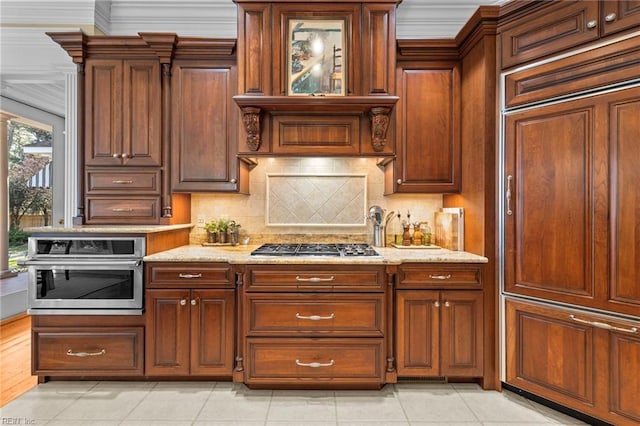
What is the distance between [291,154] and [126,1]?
2241 millimetres

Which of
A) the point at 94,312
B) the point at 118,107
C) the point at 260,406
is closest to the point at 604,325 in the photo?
the point at 260,406

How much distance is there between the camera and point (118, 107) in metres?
2.53

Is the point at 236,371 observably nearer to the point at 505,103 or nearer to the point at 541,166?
the point at 541,166

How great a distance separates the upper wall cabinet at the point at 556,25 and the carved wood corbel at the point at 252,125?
5.85 feet

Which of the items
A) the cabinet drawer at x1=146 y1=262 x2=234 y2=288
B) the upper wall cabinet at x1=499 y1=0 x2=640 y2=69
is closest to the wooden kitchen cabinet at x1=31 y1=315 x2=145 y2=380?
the cabinet drawer at x1=146 y1=262 x2=234 y2=288

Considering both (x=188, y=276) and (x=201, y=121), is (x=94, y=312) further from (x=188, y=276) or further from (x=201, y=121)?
(x=201, y=121)

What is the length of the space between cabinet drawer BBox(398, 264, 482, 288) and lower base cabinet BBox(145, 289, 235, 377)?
122 centimetres

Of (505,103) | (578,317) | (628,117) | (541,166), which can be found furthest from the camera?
(505,103)

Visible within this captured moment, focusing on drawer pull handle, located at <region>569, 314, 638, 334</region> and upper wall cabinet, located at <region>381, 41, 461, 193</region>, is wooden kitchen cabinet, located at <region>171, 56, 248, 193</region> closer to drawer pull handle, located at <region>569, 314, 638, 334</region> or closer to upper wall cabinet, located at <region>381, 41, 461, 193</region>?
upper wall cabinet, located at <region>381, 41, 461, 193</region>

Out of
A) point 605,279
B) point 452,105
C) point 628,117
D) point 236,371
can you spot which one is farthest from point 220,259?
point 628,117

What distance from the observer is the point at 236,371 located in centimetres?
221

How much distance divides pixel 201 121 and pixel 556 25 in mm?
2500

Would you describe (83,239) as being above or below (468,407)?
above

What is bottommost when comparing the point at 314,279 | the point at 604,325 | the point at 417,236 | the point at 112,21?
the point at 604,325
